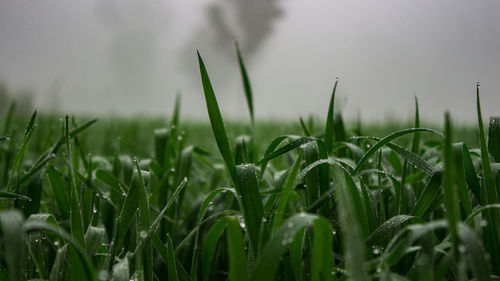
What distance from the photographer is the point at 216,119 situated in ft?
2.44

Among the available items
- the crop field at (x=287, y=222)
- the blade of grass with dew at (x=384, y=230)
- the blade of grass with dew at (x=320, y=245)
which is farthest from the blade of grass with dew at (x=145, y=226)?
the blade of grass with dew at (x=384, y=230)

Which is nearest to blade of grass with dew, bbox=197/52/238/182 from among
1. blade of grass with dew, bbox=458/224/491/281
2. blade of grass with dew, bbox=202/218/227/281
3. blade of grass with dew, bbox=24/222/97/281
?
blade of grass with dew, bbox=202/218/227/281

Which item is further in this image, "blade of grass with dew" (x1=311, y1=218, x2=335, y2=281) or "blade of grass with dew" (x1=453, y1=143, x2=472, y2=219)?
"blade of grass with dew" (x1=453, y1=143, x2=472, y2=219)

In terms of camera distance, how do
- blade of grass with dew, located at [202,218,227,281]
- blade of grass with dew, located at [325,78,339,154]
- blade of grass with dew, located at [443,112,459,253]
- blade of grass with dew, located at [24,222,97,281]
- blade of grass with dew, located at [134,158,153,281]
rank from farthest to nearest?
blade of grass with dew, located at [325,78,339,154]
blade of grass with dew, located at [202,218,227,281]
blade of grass with dew, located at [134,158,153,281]
blade of grass with dew, located at [24,222,97,281]
blade of grass with dew, located at [443,112,459,253]

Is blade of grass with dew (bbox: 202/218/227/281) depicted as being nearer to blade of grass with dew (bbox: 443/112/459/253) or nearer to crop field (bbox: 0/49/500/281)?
crop field (bbox: 0/49/500/281)

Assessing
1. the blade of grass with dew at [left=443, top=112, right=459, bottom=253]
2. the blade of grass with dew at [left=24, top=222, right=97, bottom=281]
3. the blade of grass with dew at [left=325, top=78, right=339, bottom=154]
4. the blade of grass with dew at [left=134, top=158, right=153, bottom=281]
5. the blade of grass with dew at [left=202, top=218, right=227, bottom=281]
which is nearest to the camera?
the blade of grass with dew at [left=443, top=112, right=459, bottom=253]

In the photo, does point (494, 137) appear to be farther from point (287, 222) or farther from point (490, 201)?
point (287, 222)

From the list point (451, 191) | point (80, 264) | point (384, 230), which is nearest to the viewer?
point (451, 191)

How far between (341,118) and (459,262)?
0.76m

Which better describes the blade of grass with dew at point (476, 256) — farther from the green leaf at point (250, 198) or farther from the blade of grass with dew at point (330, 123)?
the blade of grass with dew at point (330, 123)

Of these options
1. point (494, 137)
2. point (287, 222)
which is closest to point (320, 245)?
point (287, 222)

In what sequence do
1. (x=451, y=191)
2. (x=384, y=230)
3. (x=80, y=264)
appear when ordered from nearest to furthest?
(x=451, y=191), (x=80, y=264), (x=384, y=230)

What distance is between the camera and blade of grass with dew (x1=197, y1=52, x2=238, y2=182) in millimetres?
741

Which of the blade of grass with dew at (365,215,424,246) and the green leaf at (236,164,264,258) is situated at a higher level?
the green leaf at (236,164,264,258)
